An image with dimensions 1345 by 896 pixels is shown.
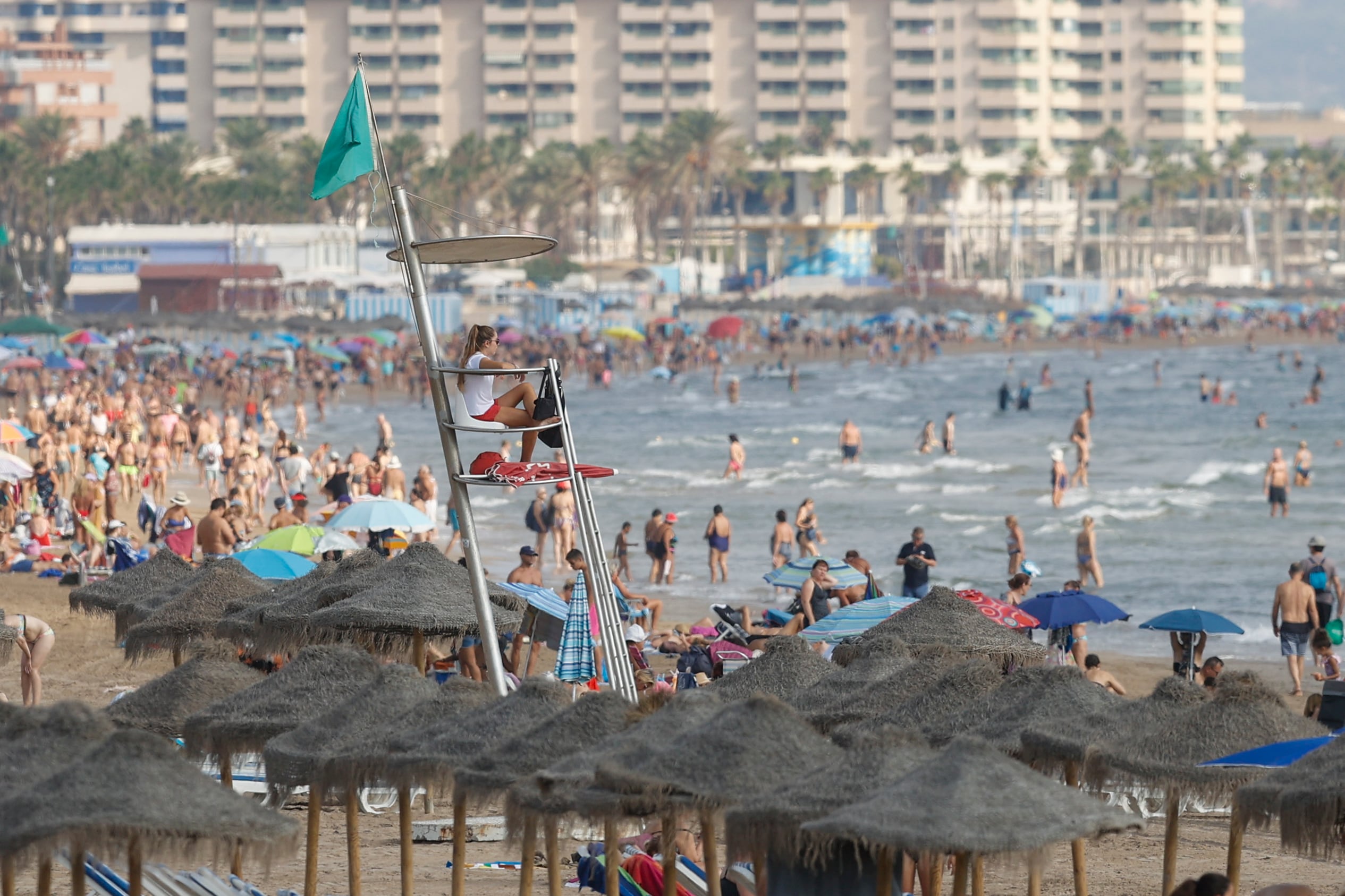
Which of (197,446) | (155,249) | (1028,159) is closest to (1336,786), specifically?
(197,446)

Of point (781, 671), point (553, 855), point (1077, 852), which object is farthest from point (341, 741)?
point (1077, 852)

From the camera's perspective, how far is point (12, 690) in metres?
15.3

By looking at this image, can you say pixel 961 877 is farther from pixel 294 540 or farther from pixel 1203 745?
pixel 294 540

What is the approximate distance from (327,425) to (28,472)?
2736cm

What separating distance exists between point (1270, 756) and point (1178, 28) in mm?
131692

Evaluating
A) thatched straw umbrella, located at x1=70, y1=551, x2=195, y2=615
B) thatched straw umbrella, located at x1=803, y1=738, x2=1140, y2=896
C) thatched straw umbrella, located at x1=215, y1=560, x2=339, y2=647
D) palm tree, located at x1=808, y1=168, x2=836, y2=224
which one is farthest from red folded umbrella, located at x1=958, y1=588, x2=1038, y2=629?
palm tree, located at x1=808, y1=168, x2=836, y2=224

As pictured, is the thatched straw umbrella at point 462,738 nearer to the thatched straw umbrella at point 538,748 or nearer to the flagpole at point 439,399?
the thatched straw umbrella at point 538,748

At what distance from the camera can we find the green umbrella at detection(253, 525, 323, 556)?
1780cm

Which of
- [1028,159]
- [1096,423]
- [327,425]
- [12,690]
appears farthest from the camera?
[1028,159]

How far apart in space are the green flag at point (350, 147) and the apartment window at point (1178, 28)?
12983 centimetres

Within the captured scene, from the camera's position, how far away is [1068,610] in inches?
613

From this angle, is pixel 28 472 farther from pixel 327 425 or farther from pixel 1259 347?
pixel 1259 347

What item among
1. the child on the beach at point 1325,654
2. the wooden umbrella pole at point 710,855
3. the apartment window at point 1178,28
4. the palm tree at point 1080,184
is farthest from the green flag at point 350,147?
the apartment window at point 1178,28

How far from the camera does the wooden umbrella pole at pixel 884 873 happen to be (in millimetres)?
7176
